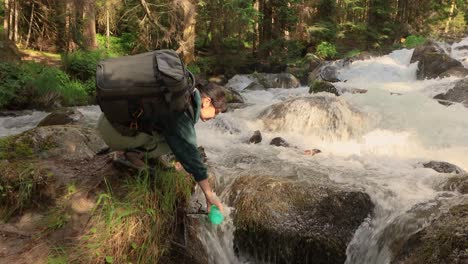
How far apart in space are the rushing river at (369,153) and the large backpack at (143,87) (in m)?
1.75

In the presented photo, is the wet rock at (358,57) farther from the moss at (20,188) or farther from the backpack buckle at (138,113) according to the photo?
the backpack buckle at (138,113)

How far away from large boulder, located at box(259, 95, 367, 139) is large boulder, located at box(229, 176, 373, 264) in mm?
4874

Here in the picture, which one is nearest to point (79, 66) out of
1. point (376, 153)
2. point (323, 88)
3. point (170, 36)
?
point (170, 36)

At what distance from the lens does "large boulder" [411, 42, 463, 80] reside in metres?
15.9

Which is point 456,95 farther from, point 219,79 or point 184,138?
point 184,138

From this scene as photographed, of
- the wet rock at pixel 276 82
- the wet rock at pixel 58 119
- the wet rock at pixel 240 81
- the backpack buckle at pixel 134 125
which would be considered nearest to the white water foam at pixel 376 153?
the backpack buckle at pixel 134 125

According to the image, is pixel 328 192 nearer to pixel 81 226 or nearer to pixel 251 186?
pixel 251 186

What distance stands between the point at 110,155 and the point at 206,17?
1771 cm

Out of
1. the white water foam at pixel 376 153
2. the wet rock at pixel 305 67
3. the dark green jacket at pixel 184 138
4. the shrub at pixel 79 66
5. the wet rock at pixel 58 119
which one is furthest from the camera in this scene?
the wet rock at pixel 305 67

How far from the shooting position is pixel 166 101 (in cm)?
284

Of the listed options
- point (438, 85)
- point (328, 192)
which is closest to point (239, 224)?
point (328, 192)

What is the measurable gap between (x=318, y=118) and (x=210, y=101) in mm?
6994

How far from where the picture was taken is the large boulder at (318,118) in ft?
31.9

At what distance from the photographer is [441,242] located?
3.29 meters
